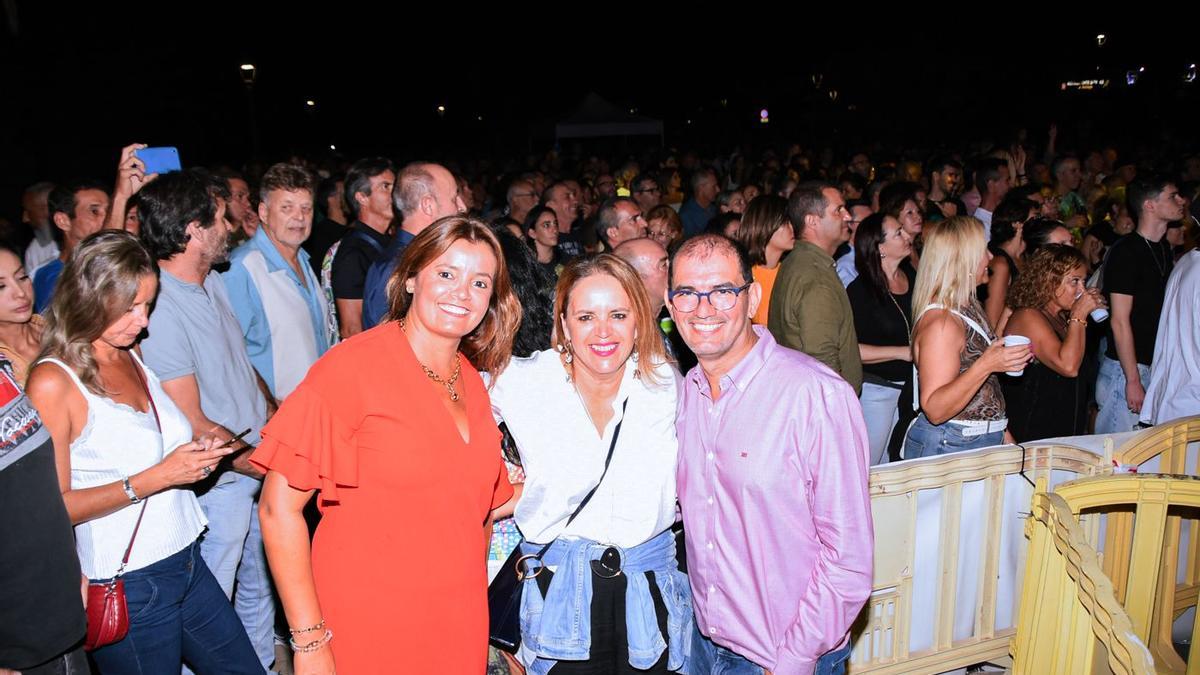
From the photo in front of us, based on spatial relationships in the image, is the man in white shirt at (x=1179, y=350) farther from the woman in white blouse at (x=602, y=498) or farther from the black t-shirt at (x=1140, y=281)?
the woman in white blouse at (x=602, y=498)

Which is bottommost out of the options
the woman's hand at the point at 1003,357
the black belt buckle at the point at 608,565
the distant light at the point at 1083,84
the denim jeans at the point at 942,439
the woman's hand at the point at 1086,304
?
the denim jeans at the point at 942,439

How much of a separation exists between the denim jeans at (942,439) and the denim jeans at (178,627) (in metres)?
3.17

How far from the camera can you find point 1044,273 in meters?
4.88

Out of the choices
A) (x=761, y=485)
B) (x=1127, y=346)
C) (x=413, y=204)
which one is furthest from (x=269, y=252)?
(x=1127, y=346)

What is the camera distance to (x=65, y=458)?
264cm

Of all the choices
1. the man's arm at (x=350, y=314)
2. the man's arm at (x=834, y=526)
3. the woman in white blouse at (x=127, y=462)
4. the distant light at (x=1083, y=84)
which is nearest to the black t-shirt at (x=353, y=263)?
the man's arm at (x=350, y=314)

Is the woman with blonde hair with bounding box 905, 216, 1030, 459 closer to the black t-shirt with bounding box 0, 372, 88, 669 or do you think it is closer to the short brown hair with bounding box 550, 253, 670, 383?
the short brown hair with bounding box 550, 253, 670, 383

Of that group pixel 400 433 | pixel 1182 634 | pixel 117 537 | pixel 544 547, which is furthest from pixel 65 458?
pixel 1182 634

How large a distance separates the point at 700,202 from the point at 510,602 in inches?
297

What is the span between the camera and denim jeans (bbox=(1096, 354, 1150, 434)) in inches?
234

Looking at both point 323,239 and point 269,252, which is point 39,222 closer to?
point 323,239

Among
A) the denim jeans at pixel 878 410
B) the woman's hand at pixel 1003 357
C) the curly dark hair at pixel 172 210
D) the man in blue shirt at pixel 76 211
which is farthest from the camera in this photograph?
the denim jeans at pixel 878 410

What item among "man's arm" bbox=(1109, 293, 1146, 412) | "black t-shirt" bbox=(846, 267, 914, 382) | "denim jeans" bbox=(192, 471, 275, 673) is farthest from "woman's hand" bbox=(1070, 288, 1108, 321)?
"denim jeans" bbox=(192, 471, 275, 673)

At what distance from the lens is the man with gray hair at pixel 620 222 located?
19.7 ft
